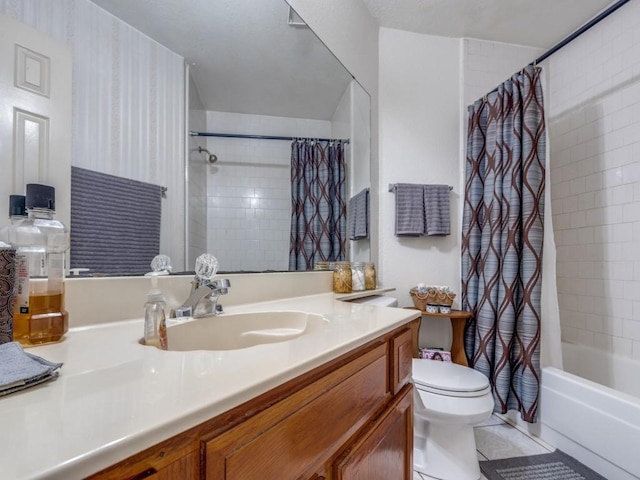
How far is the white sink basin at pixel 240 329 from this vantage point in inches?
30.1

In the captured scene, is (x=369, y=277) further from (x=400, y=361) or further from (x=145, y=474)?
(x=145, y=474)

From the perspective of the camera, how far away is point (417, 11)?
1908 mm

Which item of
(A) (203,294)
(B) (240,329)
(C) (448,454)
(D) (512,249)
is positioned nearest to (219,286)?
(A) (203,294)

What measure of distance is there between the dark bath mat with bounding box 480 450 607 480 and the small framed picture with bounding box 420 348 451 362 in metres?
0.58

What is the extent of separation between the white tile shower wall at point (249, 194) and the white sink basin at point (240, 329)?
26cm

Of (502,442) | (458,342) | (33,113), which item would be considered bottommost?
(502,442)

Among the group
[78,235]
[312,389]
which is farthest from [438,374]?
[78,235]

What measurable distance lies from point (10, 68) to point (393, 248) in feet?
6.05

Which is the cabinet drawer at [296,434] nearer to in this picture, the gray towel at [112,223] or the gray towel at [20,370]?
the gray towel at [20,370]

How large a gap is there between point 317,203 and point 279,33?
750 mm

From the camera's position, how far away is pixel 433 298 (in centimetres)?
190

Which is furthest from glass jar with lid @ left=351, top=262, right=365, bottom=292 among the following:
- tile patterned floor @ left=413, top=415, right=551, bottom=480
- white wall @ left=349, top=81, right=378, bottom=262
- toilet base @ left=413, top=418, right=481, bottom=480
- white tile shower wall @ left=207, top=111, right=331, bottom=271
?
tile patterned floor @ left=413, top=415, right=551, bottom=480

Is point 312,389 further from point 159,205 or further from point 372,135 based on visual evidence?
point 372,135

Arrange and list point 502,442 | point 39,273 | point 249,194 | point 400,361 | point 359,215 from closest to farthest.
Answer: point 39,273
point 400,361
point 249,194
point 502,442
point 359,215
